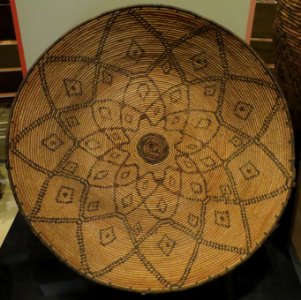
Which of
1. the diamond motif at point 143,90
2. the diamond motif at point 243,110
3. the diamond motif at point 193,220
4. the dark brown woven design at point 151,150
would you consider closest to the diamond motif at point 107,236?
the dark brown woven design at point 151,150

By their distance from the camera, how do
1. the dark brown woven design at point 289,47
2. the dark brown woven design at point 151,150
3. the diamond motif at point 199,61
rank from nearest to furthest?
1. the dark brown woven design at point 289,47
2. the dark brown woven design at point 151,150
3. the diamond motif at point 199,61

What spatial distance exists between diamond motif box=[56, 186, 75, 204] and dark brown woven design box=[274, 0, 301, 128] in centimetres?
76

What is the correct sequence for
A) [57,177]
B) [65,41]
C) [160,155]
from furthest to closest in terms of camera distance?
[160,155] < [57,177] < [65,41]

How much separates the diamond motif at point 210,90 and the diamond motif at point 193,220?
1.38 ft

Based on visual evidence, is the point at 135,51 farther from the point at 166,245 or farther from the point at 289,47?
the point at 166,245

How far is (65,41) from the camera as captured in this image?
115 centimetres

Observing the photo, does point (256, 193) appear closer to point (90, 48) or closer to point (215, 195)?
point (215, 195)

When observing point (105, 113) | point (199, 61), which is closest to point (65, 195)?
point (105, 113)

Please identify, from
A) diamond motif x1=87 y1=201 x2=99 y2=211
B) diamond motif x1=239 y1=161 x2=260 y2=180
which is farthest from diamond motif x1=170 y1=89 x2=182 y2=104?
diamond motif x1=87 y1=201 x2=99 y2=211

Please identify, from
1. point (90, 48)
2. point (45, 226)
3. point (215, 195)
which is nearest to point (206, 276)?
point (215, 195)

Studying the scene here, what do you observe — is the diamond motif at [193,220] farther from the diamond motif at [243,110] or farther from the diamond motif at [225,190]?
the diamond motif at [243,110]

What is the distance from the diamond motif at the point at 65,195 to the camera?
1.25m

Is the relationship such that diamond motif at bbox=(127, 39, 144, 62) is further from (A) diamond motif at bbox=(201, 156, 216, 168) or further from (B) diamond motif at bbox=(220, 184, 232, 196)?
(B) diamond motif at bbox=(220, 184, 232, 196)

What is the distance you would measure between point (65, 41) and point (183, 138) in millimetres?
524
